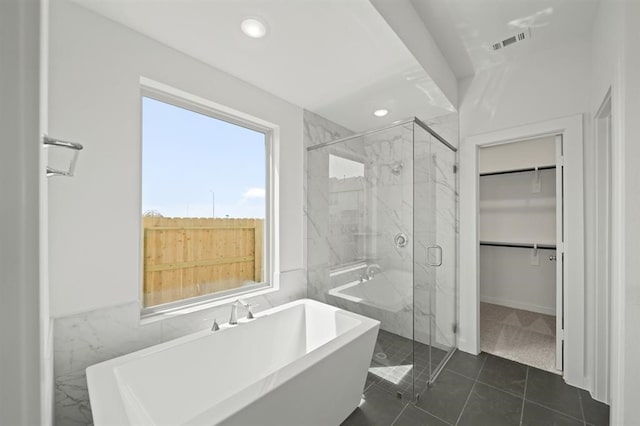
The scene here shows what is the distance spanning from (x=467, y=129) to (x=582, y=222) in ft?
4.15

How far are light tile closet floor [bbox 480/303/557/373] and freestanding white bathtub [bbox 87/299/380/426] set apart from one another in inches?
71.7

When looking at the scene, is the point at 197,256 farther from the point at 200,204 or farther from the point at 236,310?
the point at 236,310

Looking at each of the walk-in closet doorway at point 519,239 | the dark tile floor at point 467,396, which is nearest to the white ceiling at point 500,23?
the walk-in closet doorway at point 519,239

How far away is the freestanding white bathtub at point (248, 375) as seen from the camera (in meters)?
1.16

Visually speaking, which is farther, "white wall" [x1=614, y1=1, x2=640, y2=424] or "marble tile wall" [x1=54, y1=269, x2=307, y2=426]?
"marble tile wall" [x1=54, y1=269, x2=307, y2=426]

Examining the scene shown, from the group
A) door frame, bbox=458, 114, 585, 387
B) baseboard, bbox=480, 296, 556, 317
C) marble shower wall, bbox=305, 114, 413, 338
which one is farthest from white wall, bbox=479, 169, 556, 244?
marble shower wall, bbox=305, 114, 413, 338

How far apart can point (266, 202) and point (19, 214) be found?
7.46ft

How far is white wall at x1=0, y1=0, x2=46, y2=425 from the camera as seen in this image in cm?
33

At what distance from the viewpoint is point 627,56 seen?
53.1 inches

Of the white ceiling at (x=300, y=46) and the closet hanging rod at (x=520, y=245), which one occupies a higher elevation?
the white ceiling at (x=300, y=46)

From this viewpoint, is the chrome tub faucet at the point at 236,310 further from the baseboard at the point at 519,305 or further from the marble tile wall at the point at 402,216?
the baseboard at the point at 519,305

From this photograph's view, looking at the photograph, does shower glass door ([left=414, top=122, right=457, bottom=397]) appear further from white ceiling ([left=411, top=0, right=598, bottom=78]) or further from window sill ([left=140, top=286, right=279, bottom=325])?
window sill ([left=140, top=286, right=279, bottom=325])

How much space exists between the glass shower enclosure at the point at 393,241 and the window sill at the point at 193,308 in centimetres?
63

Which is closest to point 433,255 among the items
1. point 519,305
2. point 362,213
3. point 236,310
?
point 362,213
